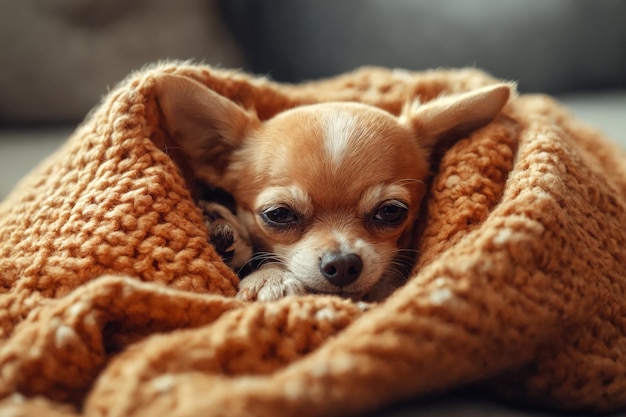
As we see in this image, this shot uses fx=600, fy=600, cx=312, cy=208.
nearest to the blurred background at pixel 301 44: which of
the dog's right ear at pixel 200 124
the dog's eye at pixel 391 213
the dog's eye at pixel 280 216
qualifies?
the dog's right ear at pixel 200 124

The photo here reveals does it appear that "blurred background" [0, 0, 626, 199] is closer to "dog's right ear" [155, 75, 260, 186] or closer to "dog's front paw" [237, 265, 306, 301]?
"dog's right ear" [155, 75, 260, 186]

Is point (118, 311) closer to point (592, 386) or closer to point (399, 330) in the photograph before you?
point (399, 330)

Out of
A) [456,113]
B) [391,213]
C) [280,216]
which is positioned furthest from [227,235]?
[456,113]

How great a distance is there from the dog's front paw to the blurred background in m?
1.38

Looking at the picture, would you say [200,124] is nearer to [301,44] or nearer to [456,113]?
[456,113]

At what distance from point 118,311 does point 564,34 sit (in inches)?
95.1

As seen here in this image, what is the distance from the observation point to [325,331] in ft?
3.41

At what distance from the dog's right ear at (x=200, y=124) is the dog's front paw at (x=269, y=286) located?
38cm

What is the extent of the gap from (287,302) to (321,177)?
493 mm

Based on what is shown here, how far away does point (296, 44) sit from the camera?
2805 millimetres

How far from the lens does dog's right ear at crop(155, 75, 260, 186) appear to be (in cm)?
150

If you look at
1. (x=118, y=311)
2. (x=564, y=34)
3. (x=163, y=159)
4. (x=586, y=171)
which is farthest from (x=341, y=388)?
(x=564, y=34)

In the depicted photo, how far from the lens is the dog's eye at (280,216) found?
5.05ft

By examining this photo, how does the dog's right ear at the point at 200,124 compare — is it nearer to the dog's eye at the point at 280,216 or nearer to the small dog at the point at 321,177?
the small dog at the point at 321,177
